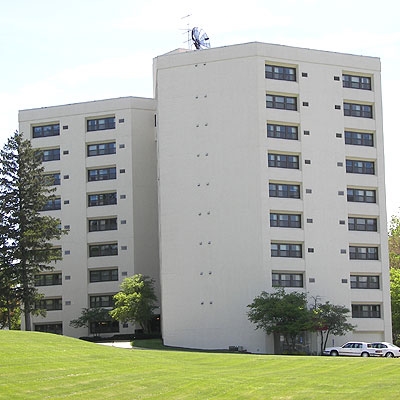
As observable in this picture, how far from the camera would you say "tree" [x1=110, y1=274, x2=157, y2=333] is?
238ft

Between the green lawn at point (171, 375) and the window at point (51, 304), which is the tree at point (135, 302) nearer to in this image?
the window at point (51, 304)

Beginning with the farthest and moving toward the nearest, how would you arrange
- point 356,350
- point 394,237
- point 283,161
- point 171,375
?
point 394,237 < point 283,161 < point 356,350 < point 171,375

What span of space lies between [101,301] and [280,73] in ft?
95.1

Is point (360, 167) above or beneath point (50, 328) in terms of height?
above

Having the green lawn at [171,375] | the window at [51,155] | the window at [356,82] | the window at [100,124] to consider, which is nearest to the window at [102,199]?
the window at [51,155]

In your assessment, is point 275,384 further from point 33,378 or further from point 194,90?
point 194,90

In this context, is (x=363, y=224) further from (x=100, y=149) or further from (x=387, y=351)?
(x=100, y=149)

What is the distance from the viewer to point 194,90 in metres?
71.7

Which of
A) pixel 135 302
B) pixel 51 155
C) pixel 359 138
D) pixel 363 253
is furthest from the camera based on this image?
pixel 51 155

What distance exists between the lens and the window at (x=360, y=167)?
244 feet

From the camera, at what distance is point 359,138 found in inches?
A: 2963

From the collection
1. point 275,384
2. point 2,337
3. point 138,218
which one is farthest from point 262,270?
point 275,384

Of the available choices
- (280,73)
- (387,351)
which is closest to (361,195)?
(280,73)

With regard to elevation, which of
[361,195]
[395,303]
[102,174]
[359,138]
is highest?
[359,138]
